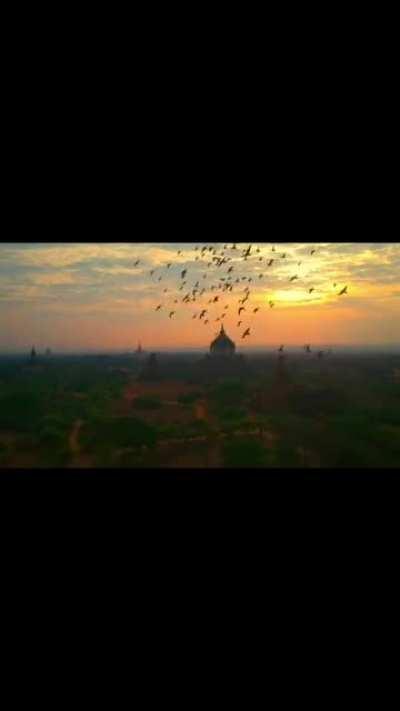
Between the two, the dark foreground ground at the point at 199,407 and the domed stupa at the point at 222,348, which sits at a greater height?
the domed stupa at the point at 222,348
